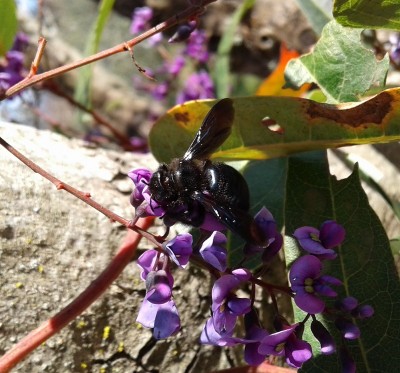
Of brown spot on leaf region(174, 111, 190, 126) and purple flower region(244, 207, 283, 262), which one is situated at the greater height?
brown spot on leaf region(174, 111, 190, 126)

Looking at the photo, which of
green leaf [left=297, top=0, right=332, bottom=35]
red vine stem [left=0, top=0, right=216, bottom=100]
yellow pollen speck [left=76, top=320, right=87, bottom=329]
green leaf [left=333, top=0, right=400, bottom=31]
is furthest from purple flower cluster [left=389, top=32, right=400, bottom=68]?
yellow pollen speck [left=76, top=320, right=87, bottom=329]

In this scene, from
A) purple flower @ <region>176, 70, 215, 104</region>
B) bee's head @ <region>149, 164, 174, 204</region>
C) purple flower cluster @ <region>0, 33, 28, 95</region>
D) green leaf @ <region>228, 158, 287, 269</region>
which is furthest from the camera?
purple flower @ <region>176, 70, 215, 104</region>

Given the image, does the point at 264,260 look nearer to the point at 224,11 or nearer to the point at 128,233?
the point at 128,233

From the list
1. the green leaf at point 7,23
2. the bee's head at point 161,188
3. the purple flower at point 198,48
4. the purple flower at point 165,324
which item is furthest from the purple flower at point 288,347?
the purple flower at point 198,48

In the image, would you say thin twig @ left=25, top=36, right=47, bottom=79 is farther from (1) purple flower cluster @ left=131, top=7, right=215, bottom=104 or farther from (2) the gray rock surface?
(1) purple flower cluster @ left=131, top=7, right=215, bottom=104

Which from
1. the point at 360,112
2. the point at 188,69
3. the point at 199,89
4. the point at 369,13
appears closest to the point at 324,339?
the point at 360,112

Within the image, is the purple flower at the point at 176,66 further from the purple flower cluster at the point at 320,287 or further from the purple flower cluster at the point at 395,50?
the purple flower cluster at the point at 320,287
